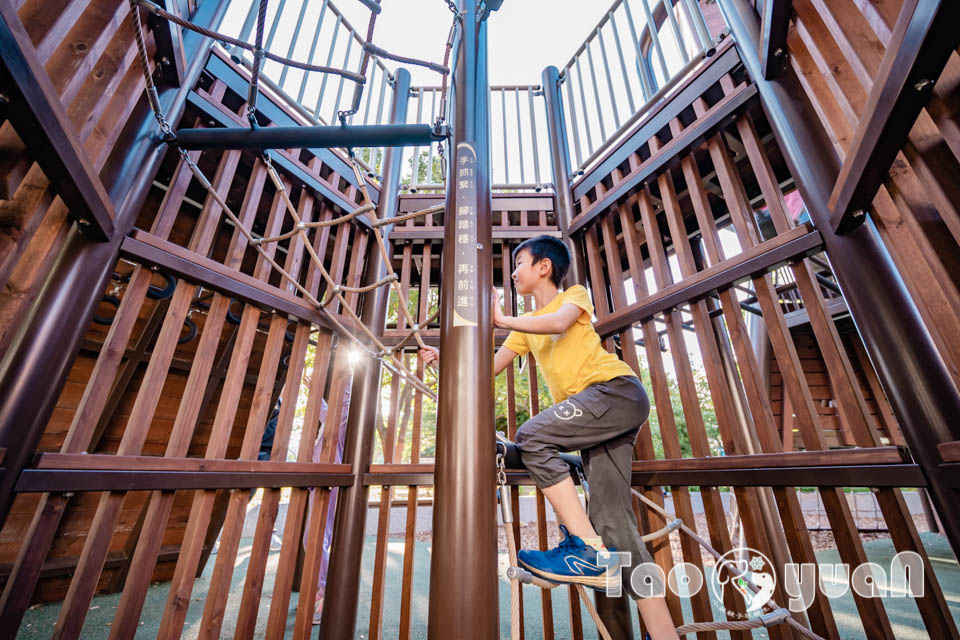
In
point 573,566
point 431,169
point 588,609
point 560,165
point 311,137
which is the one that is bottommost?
point 588,609

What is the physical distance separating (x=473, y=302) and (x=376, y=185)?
2184 mm

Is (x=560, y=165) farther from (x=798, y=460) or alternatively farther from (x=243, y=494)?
(x=243, y=494)

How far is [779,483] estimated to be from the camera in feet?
4.47

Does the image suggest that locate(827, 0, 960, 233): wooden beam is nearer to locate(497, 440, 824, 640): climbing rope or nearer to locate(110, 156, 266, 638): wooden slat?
locate(497, 440, 824, 640): climbing rope

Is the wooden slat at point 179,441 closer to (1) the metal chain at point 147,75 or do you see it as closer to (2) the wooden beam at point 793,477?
(1) the metal chain at point 147,75

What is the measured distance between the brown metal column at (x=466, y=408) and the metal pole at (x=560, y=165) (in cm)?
145

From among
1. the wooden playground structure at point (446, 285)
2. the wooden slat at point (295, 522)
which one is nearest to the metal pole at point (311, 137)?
the wooden playground structure at point (446, 285)

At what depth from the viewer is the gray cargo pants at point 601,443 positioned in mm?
1326

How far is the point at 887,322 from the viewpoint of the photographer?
1.09m

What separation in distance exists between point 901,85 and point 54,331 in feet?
7.34

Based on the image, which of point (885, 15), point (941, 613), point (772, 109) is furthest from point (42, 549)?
point (772, 109)

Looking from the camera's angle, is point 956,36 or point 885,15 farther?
point 885,15

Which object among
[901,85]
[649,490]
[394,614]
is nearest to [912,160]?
[901,85]

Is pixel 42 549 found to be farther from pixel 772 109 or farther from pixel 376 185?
pixel 772 109
